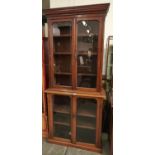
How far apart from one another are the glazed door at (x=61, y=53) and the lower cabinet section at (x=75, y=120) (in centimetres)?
26

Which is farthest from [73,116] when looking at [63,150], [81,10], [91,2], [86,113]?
[91,2]

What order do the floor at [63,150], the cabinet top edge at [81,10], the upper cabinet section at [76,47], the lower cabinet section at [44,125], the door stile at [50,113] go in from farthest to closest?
1. the lower cabinet section at [44,125]
2. the door stile at [50,113]
3. the floor at [63,150]
4. the upper cabinet section at [76,47]
5. the cabinet top edge at [81,10]

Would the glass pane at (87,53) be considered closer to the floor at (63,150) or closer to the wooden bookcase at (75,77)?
the wooden bookcase at (75,77)

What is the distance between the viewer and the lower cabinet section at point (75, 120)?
186 centimetres

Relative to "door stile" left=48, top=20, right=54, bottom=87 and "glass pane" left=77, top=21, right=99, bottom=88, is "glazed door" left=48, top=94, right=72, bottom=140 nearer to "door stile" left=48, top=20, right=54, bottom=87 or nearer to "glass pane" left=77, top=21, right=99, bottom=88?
"door stile" left=48, top=20, right=54, bottom=87

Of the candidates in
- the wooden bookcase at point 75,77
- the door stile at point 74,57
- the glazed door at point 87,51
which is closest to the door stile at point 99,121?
the wooden bookcase at point 75,77

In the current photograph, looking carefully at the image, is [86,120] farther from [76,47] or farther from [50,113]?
[76,47]

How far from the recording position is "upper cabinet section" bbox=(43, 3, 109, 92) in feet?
5.60

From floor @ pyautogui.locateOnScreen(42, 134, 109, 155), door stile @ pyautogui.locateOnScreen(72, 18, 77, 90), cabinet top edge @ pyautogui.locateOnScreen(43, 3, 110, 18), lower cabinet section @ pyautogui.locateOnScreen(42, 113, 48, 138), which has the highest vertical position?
cabinet top edge @ pyautogui.locateOnScreen(43, 3, 110, 18)

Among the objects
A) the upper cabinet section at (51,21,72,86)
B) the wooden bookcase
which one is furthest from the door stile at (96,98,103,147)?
the upper cabinet section at (51,21,72,86)

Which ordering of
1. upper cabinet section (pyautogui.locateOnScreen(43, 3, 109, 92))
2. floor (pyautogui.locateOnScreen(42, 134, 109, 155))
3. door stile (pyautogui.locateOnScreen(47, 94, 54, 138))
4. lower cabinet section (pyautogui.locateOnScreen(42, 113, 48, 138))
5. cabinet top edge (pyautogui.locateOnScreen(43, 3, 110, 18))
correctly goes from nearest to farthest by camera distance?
cabinet top edge (pyautogui.locateOnScreen(43, 3, 110, 18))
upper cabinet section (pyautogui.locateOnScreen(43, 3, 109, 92))
floor (pyautogui.locateOnScreen(42, 134, 109, 155))
door stile (pyautogui.locateOnScreen(47, 94, 54, 138))
lower cabinet section (pyautogui.locateOnScreen(42, 113, 48, 138))

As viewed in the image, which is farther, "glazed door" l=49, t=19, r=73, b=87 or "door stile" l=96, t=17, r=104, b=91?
"glazed door" l=49, t=19, r=73, b=87

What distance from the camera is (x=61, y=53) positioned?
6.40 ft
